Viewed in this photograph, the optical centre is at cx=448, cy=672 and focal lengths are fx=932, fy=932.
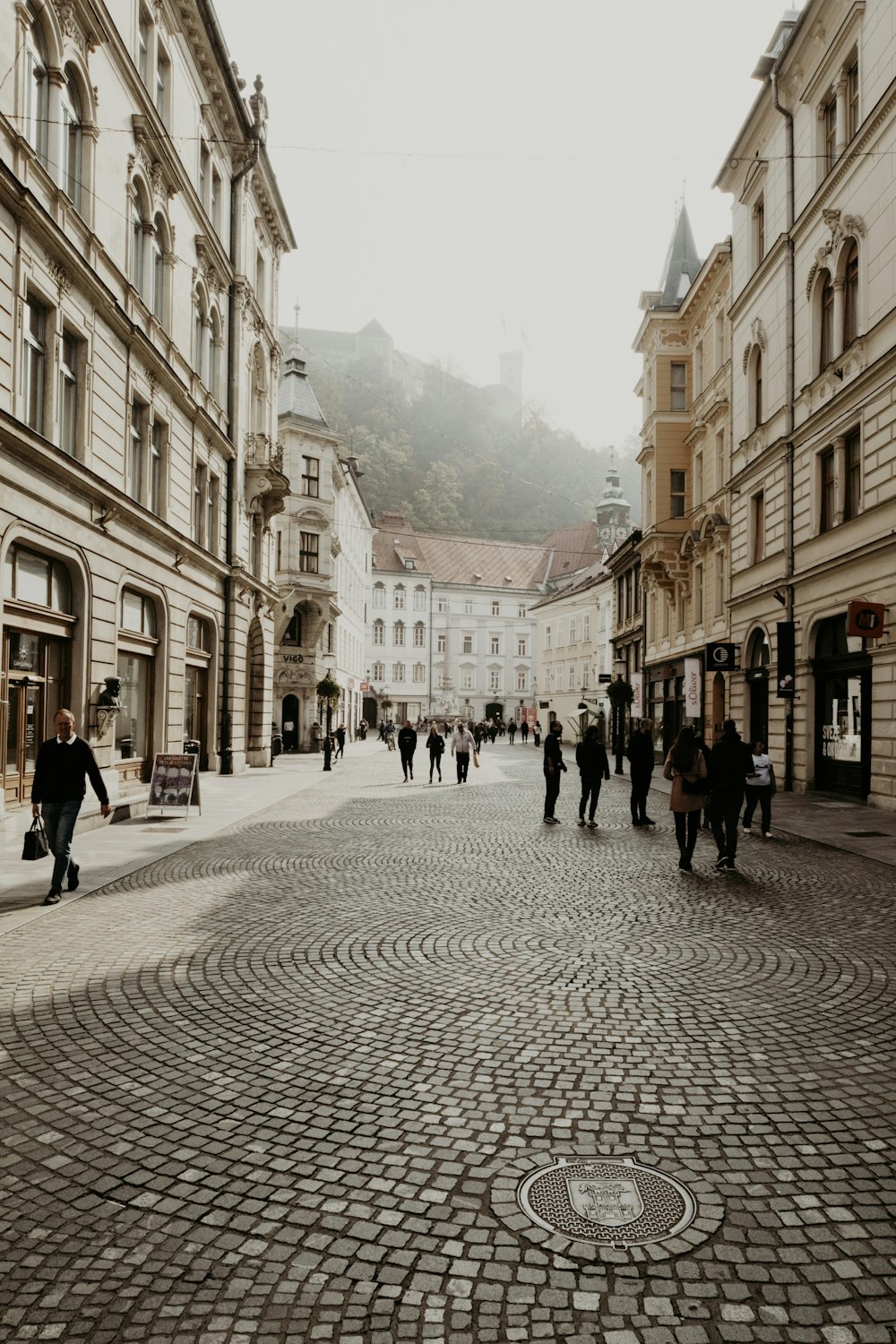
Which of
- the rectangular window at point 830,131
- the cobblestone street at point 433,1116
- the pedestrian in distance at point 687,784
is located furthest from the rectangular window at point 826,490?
the cobblestone street at point 433,1116

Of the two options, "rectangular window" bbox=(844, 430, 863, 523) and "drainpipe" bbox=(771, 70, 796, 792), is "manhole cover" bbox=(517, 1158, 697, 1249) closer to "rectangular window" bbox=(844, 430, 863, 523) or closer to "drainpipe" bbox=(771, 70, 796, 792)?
"rectangular window" bbox=(844, 430, 863, 523)

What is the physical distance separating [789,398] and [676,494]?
13.4 meters

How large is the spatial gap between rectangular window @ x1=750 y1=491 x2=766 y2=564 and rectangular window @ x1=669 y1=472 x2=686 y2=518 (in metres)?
10.1

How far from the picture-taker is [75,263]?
1434 cm

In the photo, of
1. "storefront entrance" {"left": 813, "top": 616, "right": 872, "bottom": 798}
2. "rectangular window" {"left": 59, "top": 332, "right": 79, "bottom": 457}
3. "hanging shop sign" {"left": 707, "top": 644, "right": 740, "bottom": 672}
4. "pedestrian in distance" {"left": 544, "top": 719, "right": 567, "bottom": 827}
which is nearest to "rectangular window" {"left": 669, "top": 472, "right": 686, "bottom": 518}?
"hanging shop sign" {"left": 707, "top": 644, "right": 740, "bottom": 672}

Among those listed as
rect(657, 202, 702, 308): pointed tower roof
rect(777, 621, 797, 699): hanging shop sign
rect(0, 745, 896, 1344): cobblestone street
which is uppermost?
rect(657, 202, 702, 308): pointed tower roof

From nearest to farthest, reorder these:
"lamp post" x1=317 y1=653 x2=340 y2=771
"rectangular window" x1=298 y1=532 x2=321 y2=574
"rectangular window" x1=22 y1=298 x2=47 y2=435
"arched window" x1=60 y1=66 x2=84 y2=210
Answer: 1. "rectangular window" x1=22 y1=298 x2=47 y2=435
2. "arched window" x1=60 y1=66 x2=84 y2=210
3. "lamp post" x1=317 y1=653 x2=340 y2=771
4. "rectangular window" x1=298 y1=532 x2=321 y2=574

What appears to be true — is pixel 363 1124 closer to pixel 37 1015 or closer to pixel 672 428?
pixel 37 1015

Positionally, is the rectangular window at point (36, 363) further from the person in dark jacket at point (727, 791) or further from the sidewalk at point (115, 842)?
the person in dark jacket at point (727, 791)

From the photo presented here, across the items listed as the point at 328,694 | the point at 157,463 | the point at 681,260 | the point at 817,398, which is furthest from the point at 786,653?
the point at 681,260

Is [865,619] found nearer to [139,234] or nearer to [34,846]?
[34,846]

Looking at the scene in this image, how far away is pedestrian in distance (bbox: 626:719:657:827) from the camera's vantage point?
15.7 m

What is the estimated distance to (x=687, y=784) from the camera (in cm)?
1134

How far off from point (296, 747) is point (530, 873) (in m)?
36.6
